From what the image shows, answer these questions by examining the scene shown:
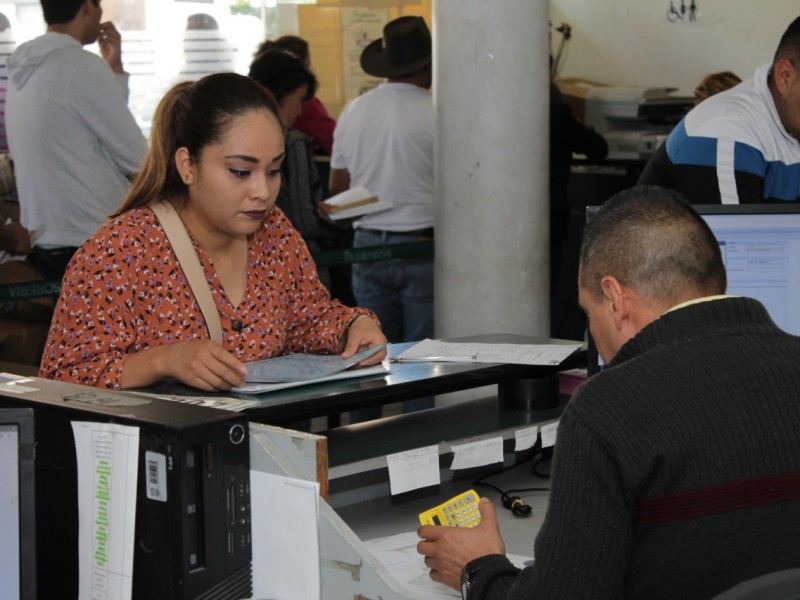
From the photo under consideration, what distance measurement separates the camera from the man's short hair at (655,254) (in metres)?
1.63

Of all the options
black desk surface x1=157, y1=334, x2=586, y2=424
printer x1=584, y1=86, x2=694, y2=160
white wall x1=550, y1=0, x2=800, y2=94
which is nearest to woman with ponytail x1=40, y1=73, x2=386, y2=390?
black desk surface x1=157, y1=334, x2=586, y2=424

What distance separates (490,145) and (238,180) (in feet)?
5.31

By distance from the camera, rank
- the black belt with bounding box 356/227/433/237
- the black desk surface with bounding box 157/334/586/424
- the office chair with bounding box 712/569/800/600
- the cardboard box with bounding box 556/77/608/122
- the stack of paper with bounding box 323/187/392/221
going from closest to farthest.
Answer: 1. the office chair with bounding box 712/569/800/600
2. the black desk surface with bounding box 157/334/586/424
3. the stack of paper with bounding box 323/187/392/221
4. the black belt with bounding box 356/227/433/237
5. the cardboard box with bounding box 556/77/608/122

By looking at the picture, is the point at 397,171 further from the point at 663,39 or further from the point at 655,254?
the point at 655,254

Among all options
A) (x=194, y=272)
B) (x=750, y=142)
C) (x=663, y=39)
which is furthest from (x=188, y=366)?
(x=663, y=39)

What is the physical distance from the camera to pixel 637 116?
20.6ft

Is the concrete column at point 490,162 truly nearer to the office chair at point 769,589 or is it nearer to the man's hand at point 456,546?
the man's hand at point 456,546

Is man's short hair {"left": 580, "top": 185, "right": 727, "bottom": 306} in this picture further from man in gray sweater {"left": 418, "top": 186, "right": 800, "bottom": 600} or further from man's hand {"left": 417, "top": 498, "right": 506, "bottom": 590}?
man's hand {"left": 417, "top": 498, "right": 506, "bottom": 590}

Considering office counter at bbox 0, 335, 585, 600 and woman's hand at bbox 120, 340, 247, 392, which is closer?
office counter at bbox 0, 335, 585, 600

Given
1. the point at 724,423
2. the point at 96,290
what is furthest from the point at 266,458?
the point at 96,290

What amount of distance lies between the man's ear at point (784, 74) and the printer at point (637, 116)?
10.5 ft

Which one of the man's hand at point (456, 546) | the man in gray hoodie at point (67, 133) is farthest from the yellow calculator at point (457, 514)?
the man in gray hoodie at point (67, 133)

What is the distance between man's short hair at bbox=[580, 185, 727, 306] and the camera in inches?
64.2

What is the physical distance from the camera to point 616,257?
167 cm
